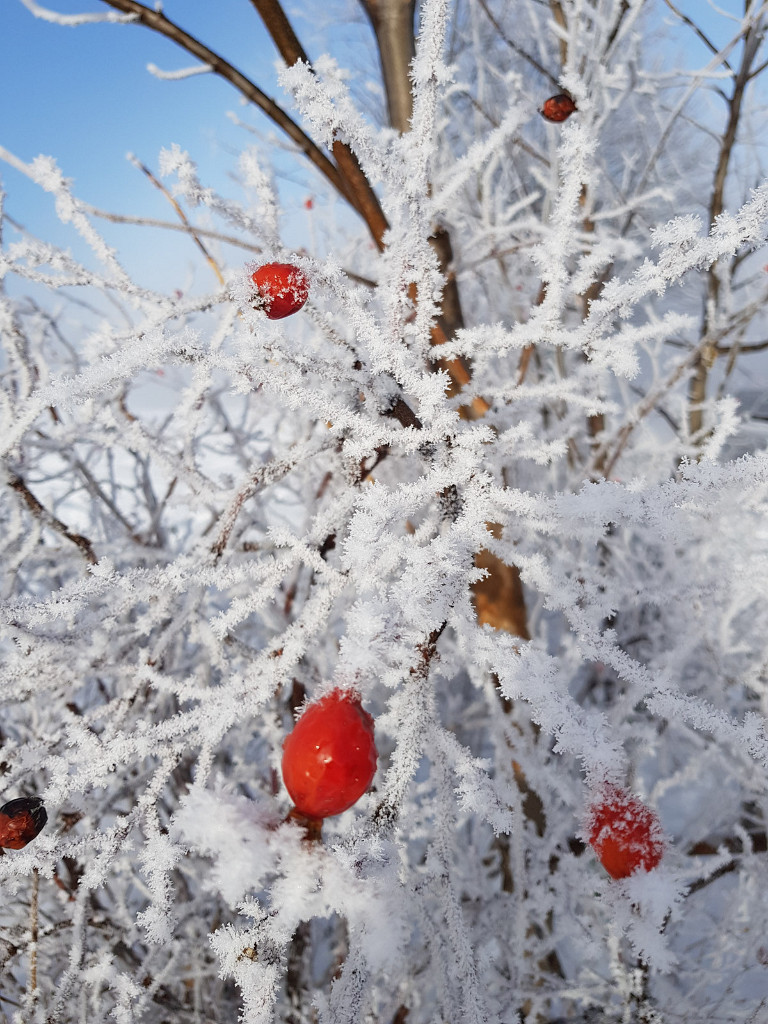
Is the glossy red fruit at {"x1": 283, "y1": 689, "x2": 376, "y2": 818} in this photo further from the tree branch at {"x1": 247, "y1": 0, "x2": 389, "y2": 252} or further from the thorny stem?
the tree branch at {"x1": 247, "y1": 0, "x2": 389, "y2": 252}

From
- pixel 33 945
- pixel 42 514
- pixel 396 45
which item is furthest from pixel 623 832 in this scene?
pixel 396 45

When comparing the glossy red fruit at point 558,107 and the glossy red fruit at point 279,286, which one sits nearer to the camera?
the glossy red fruit at point 279,286

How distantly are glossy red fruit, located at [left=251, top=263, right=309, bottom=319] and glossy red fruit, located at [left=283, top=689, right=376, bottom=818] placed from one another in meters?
0.46

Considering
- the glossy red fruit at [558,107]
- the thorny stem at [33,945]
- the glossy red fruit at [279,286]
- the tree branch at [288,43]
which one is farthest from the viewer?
the glossy red fruit at [558,107]

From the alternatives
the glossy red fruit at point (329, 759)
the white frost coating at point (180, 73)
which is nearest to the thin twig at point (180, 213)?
the white frost coating at point (180, 73)

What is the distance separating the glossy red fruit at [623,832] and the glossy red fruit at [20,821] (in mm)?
695

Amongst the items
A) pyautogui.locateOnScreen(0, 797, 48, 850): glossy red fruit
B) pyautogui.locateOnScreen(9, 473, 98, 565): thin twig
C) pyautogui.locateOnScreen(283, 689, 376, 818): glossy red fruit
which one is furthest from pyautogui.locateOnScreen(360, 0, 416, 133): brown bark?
pyautogui.locateOnScreen(0, 797, 48, 850): glossy red fruit

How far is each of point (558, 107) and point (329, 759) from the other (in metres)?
1.59

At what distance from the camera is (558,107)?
133 centimetres

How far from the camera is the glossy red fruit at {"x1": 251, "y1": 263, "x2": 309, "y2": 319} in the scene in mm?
634

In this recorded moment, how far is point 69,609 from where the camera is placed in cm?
66

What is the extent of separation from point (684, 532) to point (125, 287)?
2.91 ft

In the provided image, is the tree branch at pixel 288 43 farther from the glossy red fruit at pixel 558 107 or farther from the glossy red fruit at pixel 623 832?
the glossy red fruit at pixel 623 832

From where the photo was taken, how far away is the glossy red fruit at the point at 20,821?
67 cm
